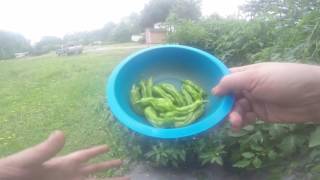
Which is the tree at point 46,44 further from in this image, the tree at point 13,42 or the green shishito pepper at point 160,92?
the green shishito pepper at point 160,92

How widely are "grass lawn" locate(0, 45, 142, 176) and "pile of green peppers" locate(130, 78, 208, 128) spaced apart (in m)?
0.89

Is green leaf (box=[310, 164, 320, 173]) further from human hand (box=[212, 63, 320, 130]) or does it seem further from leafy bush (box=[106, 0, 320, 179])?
human hand (box=[212, 63, 320, 130])

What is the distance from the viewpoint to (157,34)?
4461 millimetres

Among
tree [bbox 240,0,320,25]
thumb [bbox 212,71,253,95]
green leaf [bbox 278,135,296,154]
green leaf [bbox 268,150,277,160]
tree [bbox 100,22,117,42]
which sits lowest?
green leaf [bbox 268,150,277,160]

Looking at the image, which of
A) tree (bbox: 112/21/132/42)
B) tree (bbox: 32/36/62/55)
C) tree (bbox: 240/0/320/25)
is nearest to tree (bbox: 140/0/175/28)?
tree (bbox: 112/21/132/42)

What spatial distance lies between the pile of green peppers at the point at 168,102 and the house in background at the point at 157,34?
2.63 meters

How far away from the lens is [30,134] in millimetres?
3596

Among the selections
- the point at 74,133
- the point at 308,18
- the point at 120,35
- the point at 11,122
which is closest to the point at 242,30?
→ the point at 120,35

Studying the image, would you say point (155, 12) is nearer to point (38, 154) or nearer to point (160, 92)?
Answer: point (160, 92)

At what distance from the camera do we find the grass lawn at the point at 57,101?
3.27 metres

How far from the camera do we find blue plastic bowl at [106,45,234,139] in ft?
4.09

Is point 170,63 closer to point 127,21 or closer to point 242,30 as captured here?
point 242,30

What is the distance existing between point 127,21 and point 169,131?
3.09 metres

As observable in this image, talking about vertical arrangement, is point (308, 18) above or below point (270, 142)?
above
